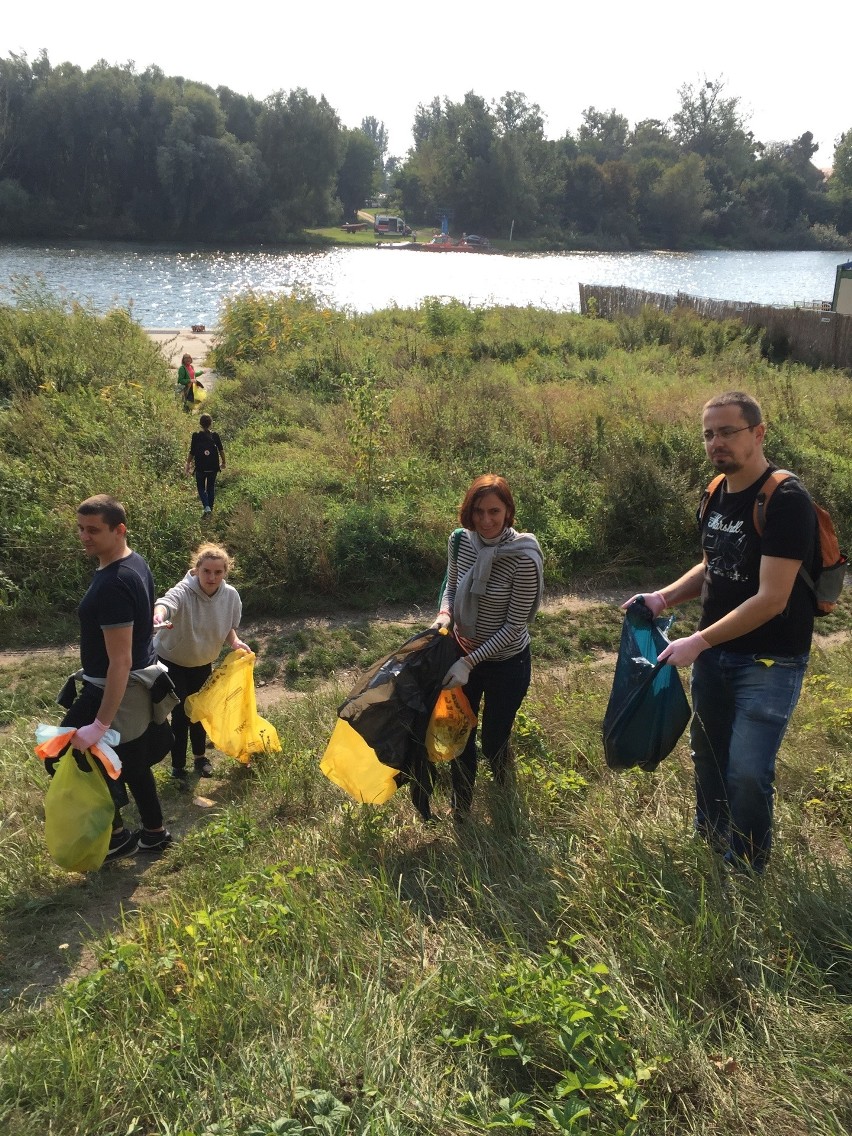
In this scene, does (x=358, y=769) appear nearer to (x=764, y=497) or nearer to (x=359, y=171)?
(x=764, y=497)

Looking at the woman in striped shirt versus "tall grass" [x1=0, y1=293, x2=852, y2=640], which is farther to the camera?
"tall grass" [x1=0, y1=293, x2=852, y2=640]

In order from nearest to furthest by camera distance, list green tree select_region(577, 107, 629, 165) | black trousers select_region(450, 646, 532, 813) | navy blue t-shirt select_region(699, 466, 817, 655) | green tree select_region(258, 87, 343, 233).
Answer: navy blue t-shirt select_region(699, 466, 817, 655), black trousers select_region(450, 646, 532, 813), green tree select_region(258, 87, 343, 233), green tree select_region(577, 107, 629, 165)

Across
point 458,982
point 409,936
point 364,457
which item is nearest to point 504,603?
point 409,936

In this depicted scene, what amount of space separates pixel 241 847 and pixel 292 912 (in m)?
0.84

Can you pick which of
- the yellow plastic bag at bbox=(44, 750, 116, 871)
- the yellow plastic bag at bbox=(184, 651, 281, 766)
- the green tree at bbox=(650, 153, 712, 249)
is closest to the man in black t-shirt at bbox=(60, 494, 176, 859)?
the yellow plastic bag at bbox=(44, 750, 116, 871)

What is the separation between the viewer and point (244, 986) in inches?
110

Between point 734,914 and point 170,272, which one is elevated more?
point 170,272

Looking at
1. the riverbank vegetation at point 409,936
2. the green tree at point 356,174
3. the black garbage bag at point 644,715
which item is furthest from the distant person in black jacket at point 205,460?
the green tree at point 356,174

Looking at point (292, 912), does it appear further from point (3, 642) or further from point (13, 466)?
point (13, 466)

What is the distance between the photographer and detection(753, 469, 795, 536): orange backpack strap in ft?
9.71

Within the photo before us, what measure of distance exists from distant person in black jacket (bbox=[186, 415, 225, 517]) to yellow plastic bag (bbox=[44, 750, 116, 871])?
606cm

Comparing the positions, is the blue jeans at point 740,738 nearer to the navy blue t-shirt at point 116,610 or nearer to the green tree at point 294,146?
the navy blue t-shirt at point 116,610

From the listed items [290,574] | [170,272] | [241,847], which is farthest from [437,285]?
[241,847]

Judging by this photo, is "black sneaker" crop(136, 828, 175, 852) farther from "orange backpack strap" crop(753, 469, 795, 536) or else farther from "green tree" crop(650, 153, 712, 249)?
"green tree" crop(650, 153, 712, 249)
